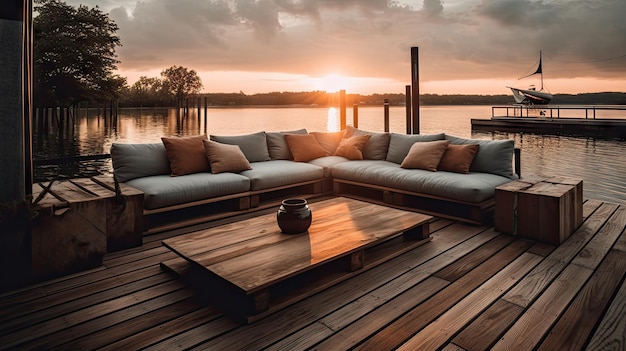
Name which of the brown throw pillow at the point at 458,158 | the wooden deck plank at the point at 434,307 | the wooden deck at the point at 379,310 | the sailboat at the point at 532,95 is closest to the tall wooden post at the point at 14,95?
the wooden deck at the point at 379,310

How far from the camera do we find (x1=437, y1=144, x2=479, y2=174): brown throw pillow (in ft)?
12.3

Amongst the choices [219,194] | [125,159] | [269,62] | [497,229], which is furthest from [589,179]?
[269,62]

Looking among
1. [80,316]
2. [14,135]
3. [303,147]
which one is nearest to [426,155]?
[303,147]

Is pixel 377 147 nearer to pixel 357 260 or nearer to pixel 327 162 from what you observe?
pixel 327 162

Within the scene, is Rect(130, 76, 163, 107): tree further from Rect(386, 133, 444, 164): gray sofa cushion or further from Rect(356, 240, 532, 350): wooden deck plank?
Rect(356, 240, 532, 350): wooden deck plank

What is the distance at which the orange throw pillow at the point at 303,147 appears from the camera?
4703 millimetres

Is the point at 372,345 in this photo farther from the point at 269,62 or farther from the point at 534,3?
the point at 269,62

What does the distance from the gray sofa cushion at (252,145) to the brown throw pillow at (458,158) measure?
209cm

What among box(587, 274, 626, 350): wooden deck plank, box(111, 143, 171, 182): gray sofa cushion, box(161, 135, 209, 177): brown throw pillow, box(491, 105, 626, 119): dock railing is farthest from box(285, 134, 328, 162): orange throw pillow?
box(491, 105, 626, 119): dock railing

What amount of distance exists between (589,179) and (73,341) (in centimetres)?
882

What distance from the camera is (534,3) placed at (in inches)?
402

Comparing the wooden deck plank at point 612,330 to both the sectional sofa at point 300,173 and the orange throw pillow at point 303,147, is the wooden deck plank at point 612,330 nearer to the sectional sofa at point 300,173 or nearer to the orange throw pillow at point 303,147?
the sectional sofa at point 300,173

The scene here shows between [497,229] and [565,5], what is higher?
[565,5]

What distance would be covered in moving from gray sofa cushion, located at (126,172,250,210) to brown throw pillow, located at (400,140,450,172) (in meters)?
1.77
